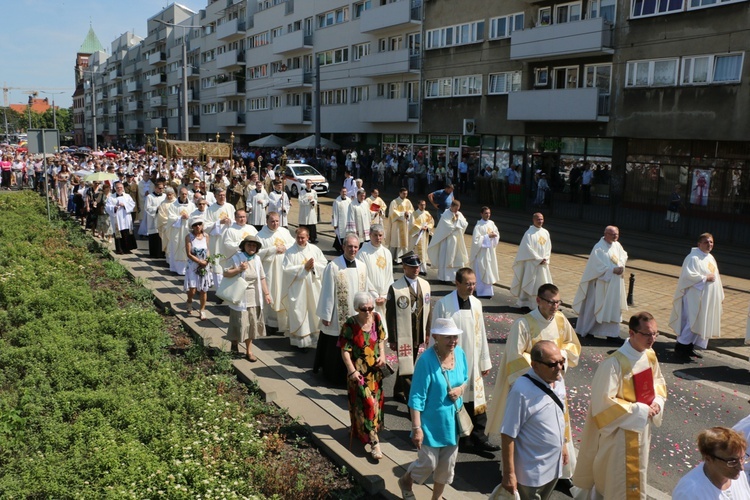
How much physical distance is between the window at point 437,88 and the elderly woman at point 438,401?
3383 cm

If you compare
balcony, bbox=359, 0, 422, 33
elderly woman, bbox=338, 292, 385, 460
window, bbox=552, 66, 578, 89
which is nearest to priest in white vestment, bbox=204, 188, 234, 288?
elderly woman, bbox=338, 292, 385, 460

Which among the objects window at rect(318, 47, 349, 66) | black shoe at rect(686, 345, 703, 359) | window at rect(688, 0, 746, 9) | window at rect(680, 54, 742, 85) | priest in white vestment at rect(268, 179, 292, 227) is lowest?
black shoe at rect(686, 345, 703, 359)

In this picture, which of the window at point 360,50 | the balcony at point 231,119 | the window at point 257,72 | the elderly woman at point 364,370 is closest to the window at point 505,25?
the window at point 360,50

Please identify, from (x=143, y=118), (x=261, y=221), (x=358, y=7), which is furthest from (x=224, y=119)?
(x=261, y=221)

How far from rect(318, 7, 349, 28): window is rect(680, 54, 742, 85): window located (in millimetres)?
27609

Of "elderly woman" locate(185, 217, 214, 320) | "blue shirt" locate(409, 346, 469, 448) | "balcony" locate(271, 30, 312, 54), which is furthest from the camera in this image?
"balcony" locate(271, 30, 312, 54)

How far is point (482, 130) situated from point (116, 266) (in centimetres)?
2452

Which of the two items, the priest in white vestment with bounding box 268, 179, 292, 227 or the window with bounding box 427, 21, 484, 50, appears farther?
the window with bounding box 427, 21, 484, 50

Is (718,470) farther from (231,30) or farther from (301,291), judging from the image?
(231,30)

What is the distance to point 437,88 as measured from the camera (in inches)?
1526

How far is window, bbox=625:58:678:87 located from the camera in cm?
2572

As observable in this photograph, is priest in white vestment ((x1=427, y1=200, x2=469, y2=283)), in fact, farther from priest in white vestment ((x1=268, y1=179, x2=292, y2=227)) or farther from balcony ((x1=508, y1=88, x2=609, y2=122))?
balcony ((x1=508, y1=88, x2=609, y2=122))

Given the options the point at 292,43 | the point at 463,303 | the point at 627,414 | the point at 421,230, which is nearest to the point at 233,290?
the point at 463,303

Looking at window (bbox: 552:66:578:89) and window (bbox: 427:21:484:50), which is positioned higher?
window (bbox: 427:21:484:50)
